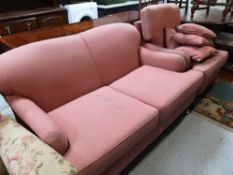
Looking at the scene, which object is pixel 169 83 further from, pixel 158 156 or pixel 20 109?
pixel 20 109

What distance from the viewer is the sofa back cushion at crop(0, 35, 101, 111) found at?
135 cm

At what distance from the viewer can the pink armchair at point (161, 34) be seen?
2014 millimetres

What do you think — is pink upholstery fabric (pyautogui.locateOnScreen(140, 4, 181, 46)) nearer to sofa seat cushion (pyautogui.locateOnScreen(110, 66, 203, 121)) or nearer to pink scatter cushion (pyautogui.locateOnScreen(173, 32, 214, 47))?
pink scatter cushion (pyautogui.locateOnScreen(173, 32, 214, 47))

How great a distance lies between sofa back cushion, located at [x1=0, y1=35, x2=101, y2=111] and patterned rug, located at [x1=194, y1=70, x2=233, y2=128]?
1179mm

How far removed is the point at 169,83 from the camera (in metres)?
1.73

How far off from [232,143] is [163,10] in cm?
156

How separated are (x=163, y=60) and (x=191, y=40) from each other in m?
0.43

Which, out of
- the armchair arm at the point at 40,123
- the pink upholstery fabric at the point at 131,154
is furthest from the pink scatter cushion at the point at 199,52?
the armchair arm at the point at 40,123

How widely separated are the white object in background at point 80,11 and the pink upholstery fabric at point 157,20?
1678mm

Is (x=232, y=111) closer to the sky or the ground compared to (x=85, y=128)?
closer to the ground

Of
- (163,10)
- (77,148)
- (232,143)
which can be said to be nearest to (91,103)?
(77,148)

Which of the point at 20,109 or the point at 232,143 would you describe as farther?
the point at 232,143

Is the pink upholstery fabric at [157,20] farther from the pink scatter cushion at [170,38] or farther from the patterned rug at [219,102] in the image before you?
the patterned rug at [219,102]

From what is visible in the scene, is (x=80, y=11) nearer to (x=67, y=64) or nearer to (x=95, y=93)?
(x=67, y=64)
